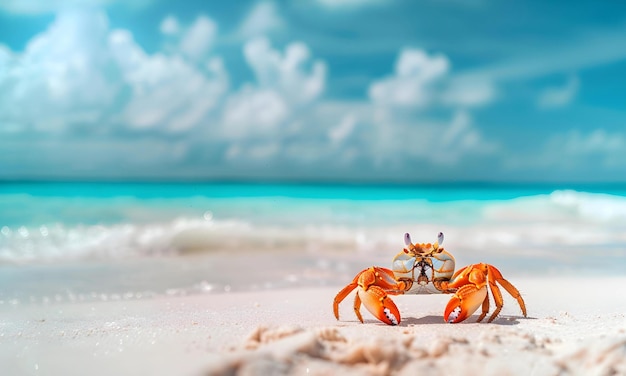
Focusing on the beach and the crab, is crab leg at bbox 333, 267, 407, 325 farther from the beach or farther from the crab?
the beach

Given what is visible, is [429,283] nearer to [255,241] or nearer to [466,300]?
[466,300]

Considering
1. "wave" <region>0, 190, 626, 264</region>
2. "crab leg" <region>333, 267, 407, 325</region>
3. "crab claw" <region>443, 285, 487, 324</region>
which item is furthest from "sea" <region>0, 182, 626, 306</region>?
"crab claw" <region>443, 285, 487, 324</region>

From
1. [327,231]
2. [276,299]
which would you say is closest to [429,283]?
[276,299]

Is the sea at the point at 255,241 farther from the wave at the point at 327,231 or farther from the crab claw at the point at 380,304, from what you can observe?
the crab claw at the point at 380,304

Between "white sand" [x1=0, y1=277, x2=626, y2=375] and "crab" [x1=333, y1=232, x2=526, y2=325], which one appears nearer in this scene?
"white sand" [x1=0, y1=277, x2=626, y2=375]

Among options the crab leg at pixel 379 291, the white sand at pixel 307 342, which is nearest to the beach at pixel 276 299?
the white sand at pixel 307 342

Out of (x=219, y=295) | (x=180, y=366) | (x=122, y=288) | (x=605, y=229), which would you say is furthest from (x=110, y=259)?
(x=605, y=229)
